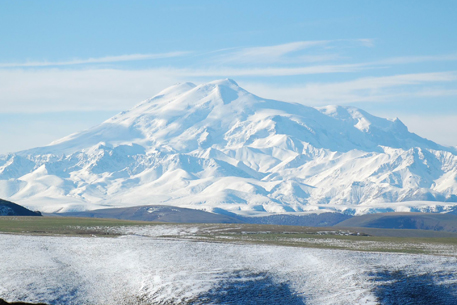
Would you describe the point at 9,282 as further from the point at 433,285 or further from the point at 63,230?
the point at 63,230

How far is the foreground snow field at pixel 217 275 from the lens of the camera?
1864 inches

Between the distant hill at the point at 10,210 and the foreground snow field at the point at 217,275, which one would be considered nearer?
the foreground snow field at the point at 217,275

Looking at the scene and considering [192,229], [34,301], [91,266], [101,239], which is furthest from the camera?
[192,229]

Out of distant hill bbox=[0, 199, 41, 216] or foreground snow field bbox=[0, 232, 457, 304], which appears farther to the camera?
distant hill bbox=[0, 199, 41, 216]

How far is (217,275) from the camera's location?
5388cm

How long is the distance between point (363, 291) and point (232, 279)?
10.7 metres

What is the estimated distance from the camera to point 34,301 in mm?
45406

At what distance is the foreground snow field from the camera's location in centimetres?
4734

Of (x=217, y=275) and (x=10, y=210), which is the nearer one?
(x=217, y=275)

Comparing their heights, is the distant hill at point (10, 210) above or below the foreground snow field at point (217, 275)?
above

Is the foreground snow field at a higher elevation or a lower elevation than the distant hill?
lower

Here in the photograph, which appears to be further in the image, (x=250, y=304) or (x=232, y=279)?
(x=232, y=279)

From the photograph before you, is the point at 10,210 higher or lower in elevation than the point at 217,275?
higher

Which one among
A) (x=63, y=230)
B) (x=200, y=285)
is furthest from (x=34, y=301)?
(x=63, y=230)
